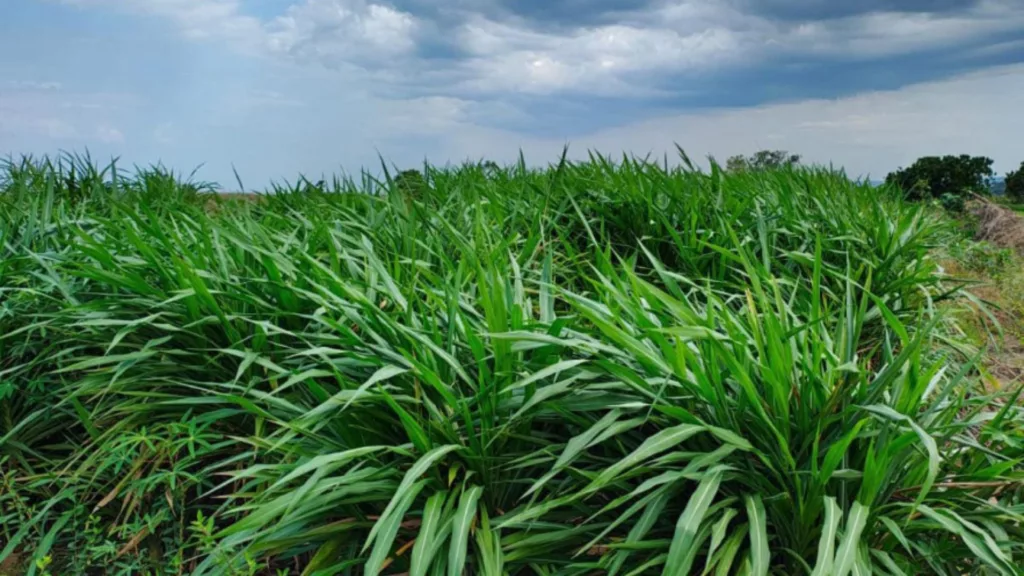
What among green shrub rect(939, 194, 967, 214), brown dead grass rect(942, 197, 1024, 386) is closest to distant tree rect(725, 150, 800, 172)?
brown dead grass rect(942, 197, 1024, 386)

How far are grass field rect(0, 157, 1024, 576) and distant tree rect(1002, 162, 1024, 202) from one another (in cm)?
1180

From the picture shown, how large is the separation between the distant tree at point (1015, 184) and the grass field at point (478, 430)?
11.8 metres

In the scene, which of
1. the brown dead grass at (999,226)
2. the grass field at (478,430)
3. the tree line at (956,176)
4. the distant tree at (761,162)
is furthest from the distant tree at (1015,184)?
the grass field at (478,430)

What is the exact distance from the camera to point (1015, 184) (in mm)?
12992

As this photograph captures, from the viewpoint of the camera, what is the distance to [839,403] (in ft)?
6.07

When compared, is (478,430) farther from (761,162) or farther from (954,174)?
(954,174)

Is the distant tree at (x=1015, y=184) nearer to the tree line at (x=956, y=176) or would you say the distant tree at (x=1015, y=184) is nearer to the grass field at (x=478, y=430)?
the tree line at (x=956, y=176)

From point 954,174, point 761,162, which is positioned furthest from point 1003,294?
point 954,174

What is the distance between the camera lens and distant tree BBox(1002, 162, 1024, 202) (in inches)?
505

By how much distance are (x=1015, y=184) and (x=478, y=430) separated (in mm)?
13979

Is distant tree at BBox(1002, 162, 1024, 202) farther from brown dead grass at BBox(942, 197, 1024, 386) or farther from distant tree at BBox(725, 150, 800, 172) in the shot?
distant tree at BBox(725, 150, 800, 172)

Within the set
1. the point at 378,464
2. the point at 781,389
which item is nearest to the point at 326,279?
the point at 378,464

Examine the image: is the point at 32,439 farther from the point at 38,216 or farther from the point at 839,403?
the point at 839,403

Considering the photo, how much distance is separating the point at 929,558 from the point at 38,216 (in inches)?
157
